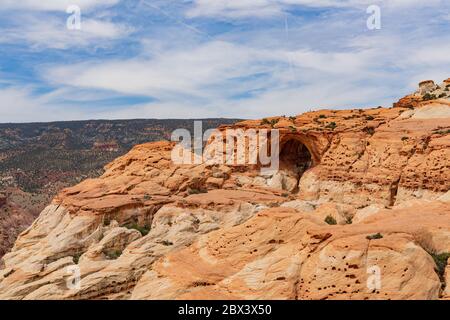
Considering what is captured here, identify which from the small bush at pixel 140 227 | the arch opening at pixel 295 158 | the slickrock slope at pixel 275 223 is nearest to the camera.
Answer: the slickrock slope at pixel 275 223

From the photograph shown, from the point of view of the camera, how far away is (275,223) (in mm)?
26125

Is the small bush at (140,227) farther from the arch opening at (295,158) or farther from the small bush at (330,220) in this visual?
the arch opening at (295,158)

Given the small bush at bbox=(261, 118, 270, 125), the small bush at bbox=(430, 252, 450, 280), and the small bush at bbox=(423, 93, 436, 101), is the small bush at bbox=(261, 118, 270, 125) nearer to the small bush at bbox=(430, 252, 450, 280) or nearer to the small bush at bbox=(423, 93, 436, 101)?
the small bush at bbox=(423, 93, 436, 101)

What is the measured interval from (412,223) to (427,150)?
51.2ft

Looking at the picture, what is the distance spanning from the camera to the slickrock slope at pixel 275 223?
20328 millimetres

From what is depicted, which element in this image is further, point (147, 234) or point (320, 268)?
point (147, 234)

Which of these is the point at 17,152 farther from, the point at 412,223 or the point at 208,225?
the point at 412,223

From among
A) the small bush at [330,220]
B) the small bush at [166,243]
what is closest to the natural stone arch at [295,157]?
the small bush at [330,220]

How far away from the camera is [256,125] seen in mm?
48562

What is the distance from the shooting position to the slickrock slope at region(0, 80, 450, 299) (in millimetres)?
20328

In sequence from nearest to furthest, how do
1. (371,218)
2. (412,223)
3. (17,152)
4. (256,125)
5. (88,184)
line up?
(412,223)
(371,218)
(88,184)
(256,125)
(17,152)

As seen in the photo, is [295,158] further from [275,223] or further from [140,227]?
[275,223]

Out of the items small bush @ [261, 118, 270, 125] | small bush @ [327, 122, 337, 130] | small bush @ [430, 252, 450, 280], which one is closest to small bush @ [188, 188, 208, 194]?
small bush @ [261, 118, 270, 125]
